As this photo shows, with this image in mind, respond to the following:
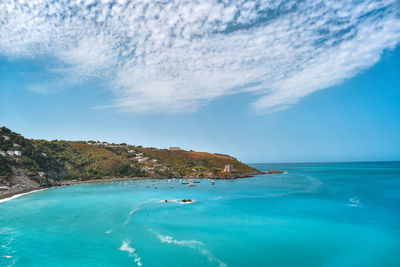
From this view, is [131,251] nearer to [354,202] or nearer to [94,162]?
[354,202]

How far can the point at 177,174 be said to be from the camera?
122500 millimetres

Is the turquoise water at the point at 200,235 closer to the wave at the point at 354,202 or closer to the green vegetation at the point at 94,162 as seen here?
the wave at the point at 354,202

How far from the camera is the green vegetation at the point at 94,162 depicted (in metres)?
82.1

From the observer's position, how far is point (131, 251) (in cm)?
2447

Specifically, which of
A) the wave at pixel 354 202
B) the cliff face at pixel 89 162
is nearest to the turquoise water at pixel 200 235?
the wave at pixel 354 202

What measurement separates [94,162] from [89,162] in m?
2.36

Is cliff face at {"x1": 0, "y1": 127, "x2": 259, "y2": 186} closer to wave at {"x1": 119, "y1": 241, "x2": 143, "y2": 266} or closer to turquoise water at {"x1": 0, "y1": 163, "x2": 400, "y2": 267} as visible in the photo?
turquoise water at {"x1": 0, "y1": 163, "x2": 400, "y2": 267}

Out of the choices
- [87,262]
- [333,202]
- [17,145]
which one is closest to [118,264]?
[87,262]

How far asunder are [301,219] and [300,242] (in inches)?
451

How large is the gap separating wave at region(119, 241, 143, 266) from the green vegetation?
199ft

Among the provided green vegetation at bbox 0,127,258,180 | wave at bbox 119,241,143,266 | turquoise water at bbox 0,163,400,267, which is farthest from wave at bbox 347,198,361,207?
green vegetation at bbox 0,127,258,180

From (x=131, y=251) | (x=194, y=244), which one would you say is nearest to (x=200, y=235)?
(x=194, y=244)

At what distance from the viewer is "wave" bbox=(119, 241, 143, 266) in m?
22.2

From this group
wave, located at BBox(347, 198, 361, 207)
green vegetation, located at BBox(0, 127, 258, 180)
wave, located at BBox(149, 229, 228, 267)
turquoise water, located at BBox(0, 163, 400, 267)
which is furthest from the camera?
green vegetation, located at BBox(0, 127, 258, 180)
